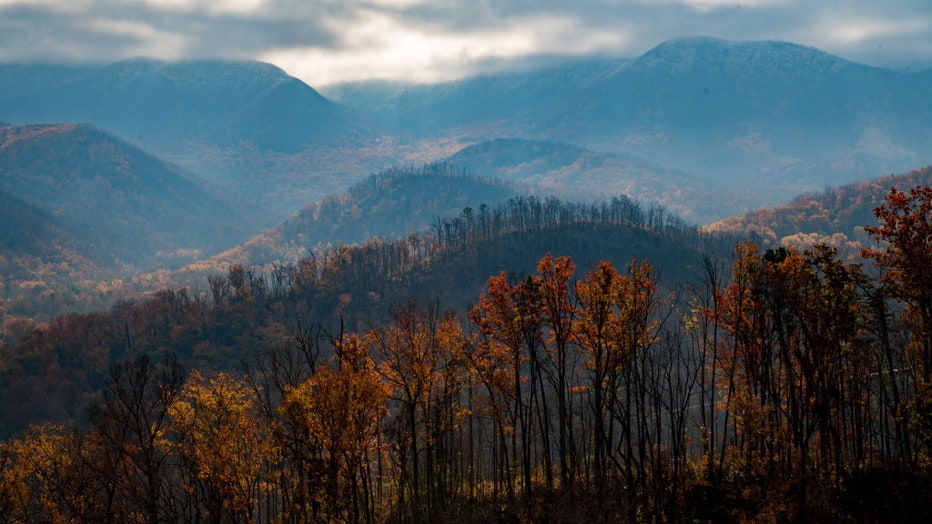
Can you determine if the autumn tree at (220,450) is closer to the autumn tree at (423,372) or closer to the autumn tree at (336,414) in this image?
the autumn tree at (336,414)

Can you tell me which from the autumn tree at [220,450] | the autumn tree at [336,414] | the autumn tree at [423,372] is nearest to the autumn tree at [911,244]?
the autumn tree at [423,372]

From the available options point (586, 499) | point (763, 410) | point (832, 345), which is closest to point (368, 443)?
point (586, 499)

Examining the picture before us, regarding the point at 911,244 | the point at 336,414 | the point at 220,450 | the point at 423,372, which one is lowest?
the point at 220,450

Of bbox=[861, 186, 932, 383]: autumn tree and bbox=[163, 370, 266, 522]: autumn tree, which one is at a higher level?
bbox=[861, 186, 932, 383]: autumn tree

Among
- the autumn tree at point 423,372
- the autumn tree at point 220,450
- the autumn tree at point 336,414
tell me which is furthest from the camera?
the autumn tree at point 423,372


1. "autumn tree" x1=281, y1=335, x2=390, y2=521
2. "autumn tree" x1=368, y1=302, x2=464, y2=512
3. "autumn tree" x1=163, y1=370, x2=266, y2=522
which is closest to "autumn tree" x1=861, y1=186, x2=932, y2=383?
"autumn tree" x1=368, y1=302, x2=464, y2=512

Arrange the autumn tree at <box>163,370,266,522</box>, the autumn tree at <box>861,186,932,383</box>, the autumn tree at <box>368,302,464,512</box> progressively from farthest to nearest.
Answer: the autumn tree at <box>368,302,464,512</box> < the autumn tree at <box>163,370,266,522</box> < the autumn tree at <box>861,186,932,383</box>

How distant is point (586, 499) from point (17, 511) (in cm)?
5419

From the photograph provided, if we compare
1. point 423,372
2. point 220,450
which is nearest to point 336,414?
A: point 423,372

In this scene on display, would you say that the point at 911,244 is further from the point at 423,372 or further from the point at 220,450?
the point at 220,450

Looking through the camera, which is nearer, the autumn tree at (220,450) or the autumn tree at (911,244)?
the autumn tree at (911,244)

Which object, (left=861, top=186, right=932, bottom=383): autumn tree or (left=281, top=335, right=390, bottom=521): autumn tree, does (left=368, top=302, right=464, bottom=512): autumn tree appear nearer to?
(left=281, top=335, right=390, bottom=521): autumn tree

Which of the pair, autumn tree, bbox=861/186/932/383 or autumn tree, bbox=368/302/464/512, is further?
autumn tree, bbox=368/302/464/512

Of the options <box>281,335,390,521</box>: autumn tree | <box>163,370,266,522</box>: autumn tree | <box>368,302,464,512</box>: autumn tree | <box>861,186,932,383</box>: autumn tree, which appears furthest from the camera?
<box>368,302,464,512</box>: autumn tree
